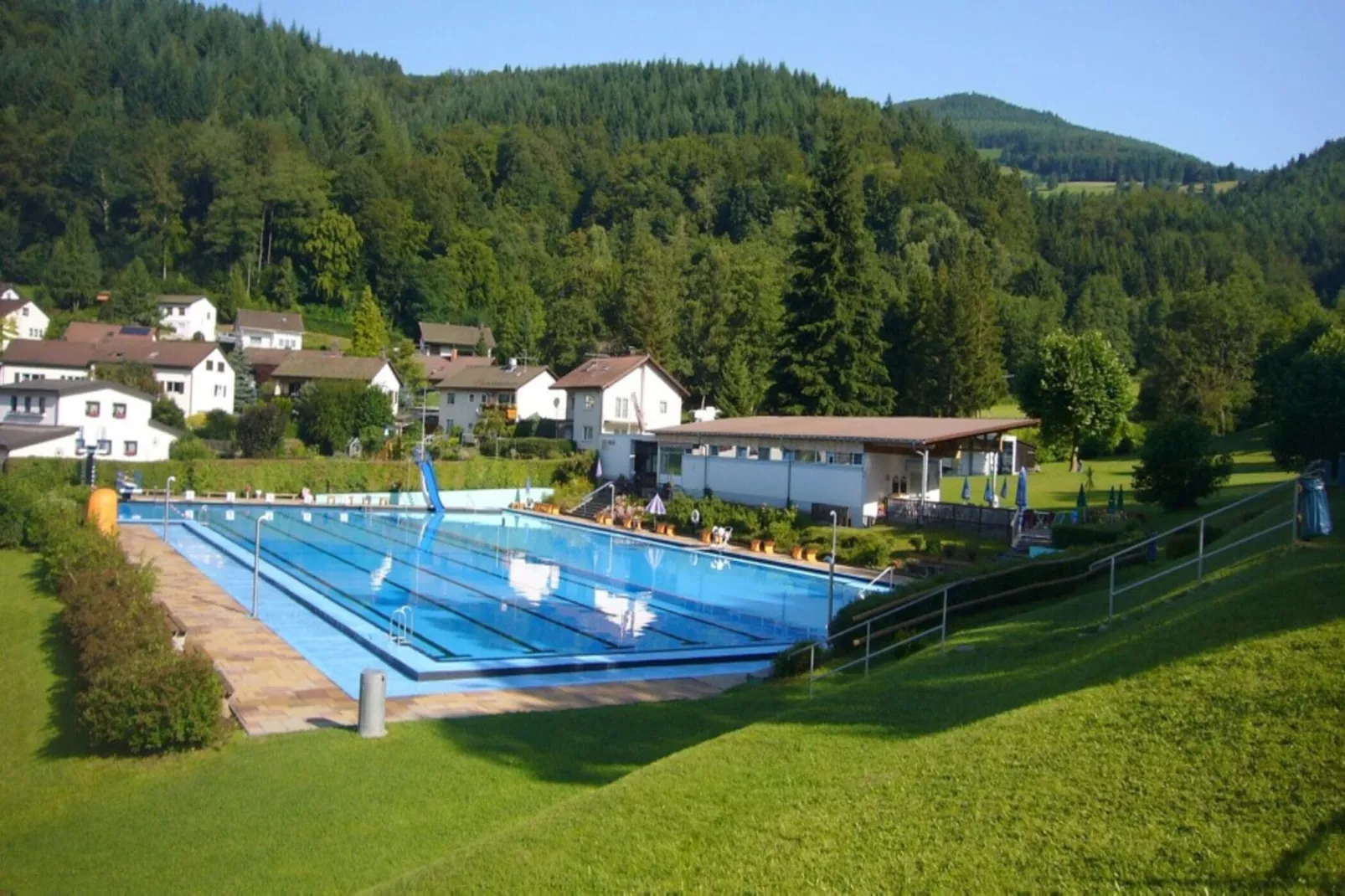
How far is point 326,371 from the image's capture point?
69.8 meters

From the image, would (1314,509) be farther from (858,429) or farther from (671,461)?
(671,461)

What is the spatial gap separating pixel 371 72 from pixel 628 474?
514 ft

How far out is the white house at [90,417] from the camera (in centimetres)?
4916

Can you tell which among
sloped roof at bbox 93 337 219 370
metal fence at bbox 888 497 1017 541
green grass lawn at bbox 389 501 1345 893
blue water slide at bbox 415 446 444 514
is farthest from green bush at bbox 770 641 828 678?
sloped roof at bbox 93 337 219 370

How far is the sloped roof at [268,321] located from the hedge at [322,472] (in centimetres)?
4591

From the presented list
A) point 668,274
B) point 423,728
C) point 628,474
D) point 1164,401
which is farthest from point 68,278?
point 423,728

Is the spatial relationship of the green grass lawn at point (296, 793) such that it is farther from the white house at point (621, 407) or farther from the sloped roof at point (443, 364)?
the sloped roof at point (443, 364)

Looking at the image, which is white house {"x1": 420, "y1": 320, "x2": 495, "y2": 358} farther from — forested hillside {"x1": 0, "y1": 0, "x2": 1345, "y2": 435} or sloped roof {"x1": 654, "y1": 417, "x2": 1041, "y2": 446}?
sloped roof {"x1": 654, "y1": 417, "x2": 1041, "y2": 446}

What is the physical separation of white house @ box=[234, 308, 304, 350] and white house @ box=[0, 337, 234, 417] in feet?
76.5

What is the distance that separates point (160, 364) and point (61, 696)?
171 feet

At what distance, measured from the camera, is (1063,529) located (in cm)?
2703

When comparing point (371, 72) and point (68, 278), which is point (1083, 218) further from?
point (371, 72)

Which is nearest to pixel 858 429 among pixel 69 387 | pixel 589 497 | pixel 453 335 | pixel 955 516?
pixel 955 516

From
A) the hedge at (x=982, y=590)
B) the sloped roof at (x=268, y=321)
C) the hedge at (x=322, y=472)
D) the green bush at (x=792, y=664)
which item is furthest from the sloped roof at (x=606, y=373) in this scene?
the sloped roof at (x=268, y=321)
